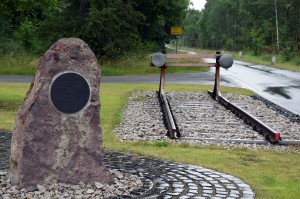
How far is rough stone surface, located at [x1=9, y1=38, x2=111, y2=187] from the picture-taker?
645 cm

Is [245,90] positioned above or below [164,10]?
below

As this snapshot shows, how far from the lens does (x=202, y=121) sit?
13.4 meters

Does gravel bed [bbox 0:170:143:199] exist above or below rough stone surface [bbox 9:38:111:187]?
below

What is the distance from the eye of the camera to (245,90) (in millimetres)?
22297

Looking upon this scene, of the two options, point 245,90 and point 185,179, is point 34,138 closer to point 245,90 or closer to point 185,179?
point 185,179

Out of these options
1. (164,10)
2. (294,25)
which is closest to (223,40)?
(294,25)

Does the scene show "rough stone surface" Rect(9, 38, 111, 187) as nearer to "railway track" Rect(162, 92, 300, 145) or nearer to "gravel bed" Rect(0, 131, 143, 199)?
"gravel bed" Rect(0, 131, 143, 199)

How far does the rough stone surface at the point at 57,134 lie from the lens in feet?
21.2

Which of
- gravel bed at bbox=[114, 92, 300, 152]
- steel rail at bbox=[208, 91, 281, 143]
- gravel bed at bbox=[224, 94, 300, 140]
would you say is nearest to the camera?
steel rail at bbox=[208, 91, 281, 143]

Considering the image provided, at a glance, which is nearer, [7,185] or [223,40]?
[7,185]

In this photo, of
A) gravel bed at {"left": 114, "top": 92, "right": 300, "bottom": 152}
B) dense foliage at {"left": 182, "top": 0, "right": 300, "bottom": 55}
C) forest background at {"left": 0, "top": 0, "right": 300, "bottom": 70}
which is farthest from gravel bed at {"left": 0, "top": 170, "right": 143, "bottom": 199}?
dense foliage at {"left": 182, "top": 0, "right": 300, "bottom": 55}

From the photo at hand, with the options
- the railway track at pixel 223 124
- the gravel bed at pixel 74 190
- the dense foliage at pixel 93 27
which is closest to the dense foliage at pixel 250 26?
the dense foliage at pixel 93 27

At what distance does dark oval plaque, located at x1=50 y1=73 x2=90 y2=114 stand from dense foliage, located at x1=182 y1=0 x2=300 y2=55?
50.0 metres

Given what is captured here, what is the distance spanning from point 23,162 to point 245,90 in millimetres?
16783
